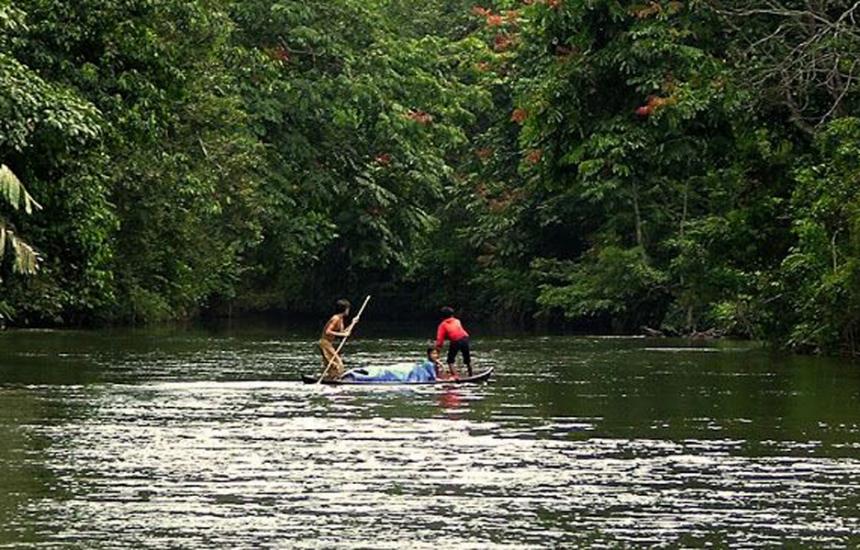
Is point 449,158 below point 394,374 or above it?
above

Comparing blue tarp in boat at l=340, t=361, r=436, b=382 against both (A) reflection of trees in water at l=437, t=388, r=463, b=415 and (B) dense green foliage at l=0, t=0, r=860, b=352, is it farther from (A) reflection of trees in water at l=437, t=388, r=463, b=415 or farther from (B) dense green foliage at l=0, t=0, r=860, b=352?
(B) dense green foliage at l=0, t=0, r=860, b=352

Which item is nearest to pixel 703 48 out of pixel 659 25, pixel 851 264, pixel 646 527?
pixel 659 25

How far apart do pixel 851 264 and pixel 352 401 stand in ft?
39.8

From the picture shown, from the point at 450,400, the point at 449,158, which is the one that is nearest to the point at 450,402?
the point at 450,400

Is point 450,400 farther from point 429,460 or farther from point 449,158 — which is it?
point 449,158

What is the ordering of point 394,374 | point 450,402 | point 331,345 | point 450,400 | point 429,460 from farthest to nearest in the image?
point 331,345, point 394,374, point 450,400, point 450,402, point 429,460

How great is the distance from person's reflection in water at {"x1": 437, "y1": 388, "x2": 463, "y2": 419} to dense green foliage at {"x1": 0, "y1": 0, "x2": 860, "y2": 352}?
659 cm

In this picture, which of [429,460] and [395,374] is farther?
[395,374]

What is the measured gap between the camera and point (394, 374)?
103ft

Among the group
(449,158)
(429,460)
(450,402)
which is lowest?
(429,460)

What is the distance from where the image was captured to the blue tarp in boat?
31.3 metres

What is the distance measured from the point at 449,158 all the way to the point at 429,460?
57355mm

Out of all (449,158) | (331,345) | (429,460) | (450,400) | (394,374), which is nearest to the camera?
(429,460)

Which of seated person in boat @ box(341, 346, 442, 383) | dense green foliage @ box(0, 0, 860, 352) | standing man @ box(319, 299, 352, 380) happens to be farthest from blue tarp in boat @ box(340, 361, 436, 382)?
dense green foliage @ box(0, 0, 860, 352)
